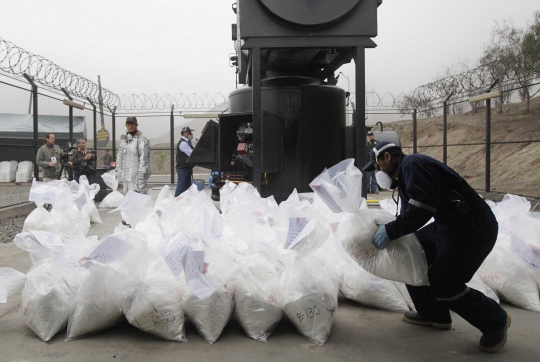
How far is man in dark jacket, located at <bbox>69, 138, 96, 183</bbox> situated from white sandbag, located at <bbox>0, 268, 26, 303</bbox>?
6.42 meters

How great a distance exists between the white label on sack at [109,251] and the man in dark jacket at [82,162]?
267 inches

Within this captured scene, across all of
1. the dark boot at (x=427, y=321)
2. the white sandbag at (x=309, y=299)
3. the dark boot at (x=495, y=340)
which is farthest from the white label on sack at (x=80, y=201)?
the dark boot at (x=495, y=340)

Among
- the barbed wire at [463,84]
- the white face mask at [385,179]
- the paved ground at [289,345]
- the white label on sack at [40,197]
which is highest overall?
the barbed wire at [463,84]

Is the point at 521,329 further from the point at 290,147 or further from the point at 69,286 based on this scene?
the point at 290,147

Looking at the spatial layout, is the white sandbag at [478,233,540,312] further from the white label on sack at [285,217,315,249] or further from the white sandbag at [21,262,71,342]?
the white sandbag at [21,262,71,342]

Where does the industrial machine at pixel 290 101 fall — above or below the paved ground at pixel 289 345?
above

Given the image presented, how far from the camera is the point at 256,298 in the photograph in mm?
2506

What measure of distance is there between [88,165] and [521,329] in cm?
820

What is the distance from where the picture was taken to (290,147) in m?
5.74

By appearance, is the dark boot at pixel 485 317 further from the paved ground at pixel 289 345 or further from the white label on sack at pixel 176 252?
the white label on sack at pixel 176 252

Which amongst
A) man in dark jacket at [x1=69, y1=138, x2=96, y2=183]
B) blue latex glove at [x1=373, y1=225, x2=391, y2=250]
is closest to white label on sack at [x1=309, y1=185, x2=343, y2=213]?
blue latex glove at [x1=373, y1=225, x2=391, y2=250]

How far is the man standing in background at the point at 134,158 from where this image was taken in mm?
6340

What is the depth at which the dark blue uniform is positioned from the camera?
7.39 feet

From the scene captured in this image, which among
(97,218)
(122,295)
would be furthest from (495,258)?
(97,218)
